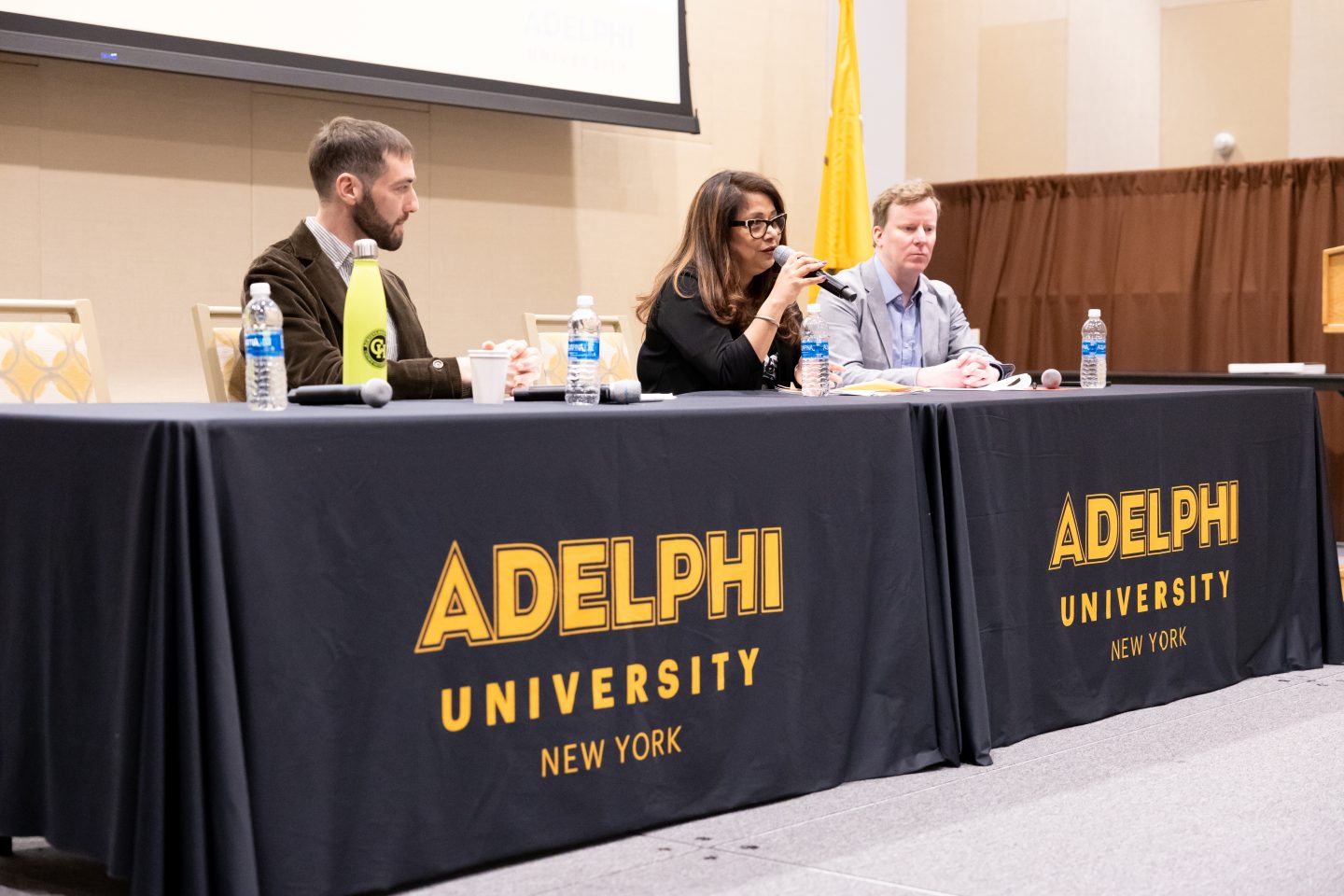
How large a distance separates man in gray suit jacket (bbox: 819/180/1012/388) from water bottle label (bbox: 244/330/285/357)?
1738 millimetres

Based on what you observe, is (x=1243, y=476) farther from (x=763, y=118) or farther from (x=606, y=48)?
(x=763, y=118)

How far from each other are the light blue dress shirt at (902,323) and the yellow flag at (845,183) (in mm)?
2118

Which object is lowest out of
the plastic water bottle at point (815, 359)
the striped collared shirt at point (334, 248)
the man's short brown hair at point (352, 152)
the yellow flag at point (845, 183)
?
the plastic water bottle at point (815, 359)

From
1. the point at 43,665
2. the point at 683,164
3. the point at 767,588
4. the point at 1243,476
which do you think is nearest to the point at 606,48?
the point at 683,164

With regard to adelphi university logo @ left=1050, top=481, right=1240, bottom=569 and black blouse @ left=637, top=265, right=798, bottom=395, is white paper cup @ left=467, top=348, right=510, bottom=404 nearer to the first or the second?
black blouse @ left=637, top=265, right=798, bottom=395

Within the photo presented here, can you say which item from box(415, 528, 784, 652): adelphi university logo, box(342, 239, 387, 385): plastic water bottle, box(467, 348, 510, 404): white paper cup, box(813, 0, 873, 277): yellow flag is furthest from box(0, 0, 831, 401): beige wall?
box(415, 528, 784, 652): adelphi university logo

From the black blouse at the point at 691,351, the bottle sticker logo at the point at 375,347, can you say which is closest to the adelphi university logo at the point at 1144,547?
the black blouse at the point at 691,351

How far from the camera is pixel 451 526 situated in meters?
1.95

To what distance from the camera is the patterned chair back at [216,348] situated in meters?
2.99

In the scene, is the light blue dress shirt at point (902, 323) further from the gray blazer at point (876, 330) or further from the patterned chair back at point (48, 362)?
the patterned chair back at point (48, 362)

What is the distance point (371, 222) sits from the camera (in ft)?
9.19

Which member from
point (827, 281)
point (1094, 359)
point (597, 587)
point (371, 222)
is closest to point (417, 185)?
point (371, 222)

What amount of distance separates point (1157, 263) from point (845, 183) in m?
1.91

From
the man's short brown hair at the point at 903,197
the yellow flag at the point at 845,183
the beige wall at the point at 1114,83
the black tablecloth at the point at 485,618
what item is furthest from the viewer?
the beige wall at the point at 1114,83
